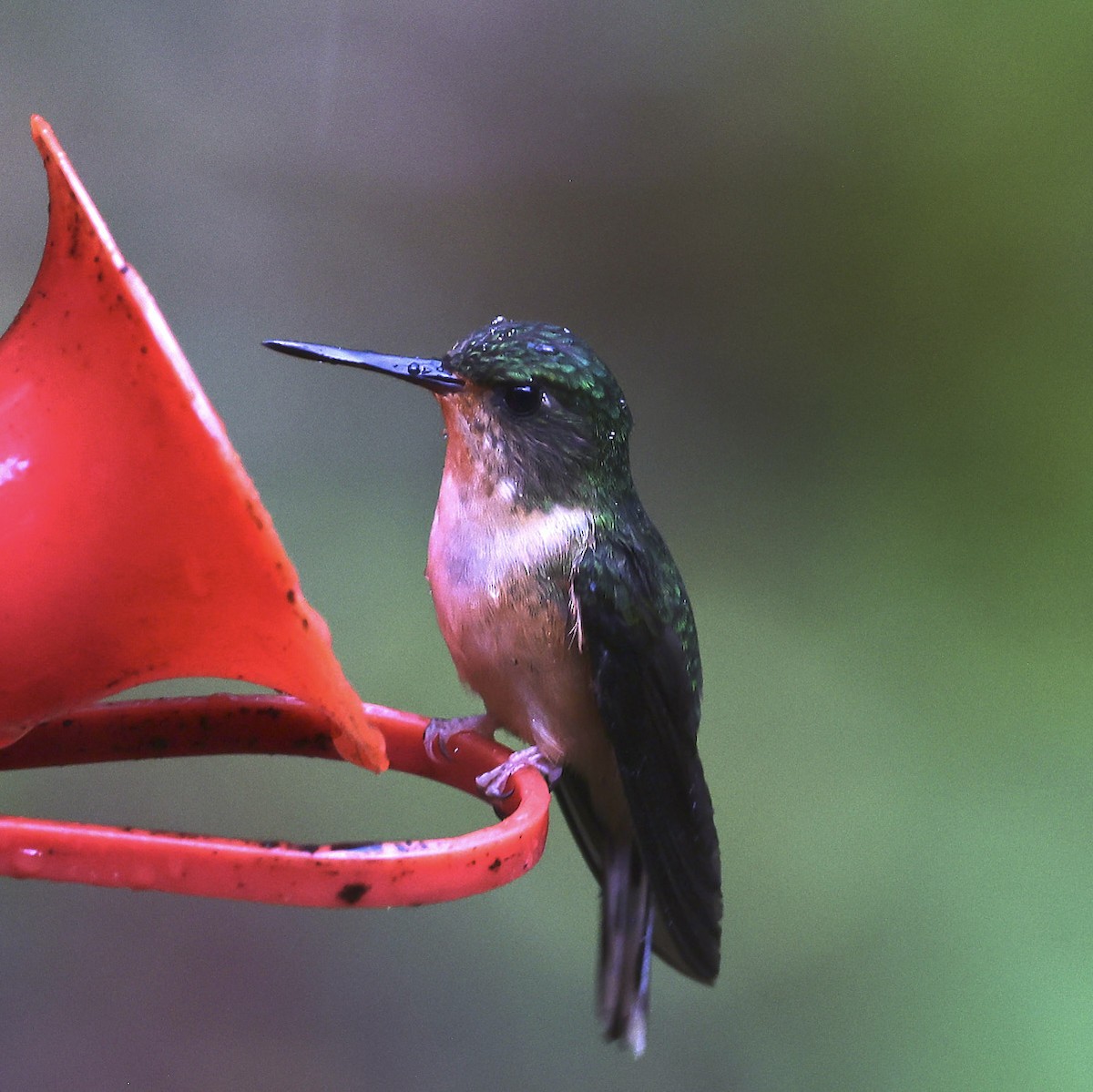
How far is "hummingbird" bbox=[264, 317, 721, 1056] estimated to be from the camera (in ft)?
4.44

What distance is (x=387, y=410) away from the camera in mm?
2797

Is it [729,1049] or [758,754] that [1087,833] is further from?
[729,1049]

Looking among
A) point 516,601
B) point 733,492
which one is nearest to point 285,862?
point 516,601

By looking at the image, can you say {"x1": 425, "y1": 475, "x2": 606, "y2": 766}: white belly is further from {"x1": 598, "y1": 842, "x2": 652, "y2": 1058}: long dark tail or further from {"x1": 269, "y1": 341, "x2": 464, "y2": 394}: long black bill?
{"x1": 598, "y1": 842, "x2": 652, "y2": 1058}: long dark tail

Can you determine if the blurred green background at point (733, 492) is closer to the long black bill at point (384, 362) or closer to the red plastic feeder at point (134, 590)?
the long black bill at point (384, 362)

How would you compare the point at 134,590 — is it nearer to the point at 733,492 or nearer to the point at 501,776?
the point at 501,776

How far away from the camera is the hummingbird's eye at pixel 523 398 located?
1.37m

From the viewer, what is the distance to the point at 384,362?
1.24 m

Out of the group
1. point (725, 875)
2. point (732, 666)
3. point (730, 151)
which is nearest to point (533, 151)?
point (730, 151)

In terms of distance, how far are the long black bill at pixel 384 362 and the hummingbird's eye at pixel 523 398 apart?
6 centimetres

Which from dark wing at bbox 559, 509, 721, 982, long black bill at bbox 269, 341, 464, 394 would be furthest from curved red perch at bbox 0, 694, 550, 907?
long black bill at bbox 269, 341, 464, 394

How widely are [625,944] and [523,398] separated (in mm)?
806

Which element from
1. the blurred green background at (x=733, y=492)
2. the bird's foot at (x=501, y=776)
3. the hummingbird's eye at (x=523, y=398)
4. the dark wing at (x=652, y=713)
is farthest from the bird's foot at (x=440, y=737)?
the blurred green background at (x=733, y=492)

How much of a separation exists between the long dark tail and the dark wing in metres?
0.19
